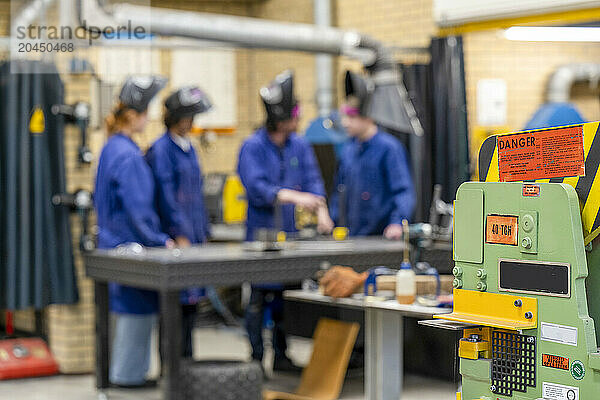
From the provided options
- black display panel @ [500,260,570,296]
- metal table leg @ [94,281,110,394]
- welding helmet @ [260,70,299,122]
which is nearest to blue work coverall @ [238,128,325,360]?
welding helmet @ [260,70,299,122]

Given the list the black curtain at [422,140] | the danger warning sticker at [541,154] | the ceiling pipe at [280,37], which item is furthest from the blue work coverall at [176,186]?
the danger warning sticker at [541,154]

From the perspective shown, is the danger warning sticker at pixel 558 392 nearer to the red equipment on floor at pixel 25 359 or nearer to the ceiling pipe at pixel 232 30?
the ceiling pipe at pixel 232 30

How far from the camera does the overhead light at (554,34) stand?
27.6 ft

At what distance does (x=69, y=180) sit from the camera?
686cm

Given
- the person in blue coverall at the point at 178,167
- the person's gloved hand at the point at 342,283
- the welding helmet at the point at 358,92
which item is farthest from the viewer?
the welding helmet at the point at 358,92

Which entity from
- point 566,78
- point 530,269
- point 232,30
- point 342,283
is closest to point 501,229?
point 530,269

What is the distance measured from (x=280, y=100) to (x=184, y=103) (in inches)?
25.7

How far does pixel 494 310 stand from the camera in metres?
2.48

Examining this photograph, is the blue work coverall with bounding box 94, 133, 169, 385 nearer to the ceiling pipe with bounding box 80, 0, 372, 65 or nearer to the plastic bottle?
the ceiling pipe with bounding box 80, 0, 372, 65

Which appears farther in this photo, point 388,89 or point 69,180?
point 69,180

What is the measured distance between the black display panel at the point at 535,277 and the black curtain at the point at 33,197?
15.9 ft

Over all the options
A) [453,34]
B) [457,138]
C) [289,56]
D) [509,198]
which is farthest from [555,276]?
[289,56]

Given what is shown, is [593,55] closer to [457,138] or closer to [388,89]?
[457,138]

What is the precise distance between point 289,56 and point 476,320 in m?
8.64
